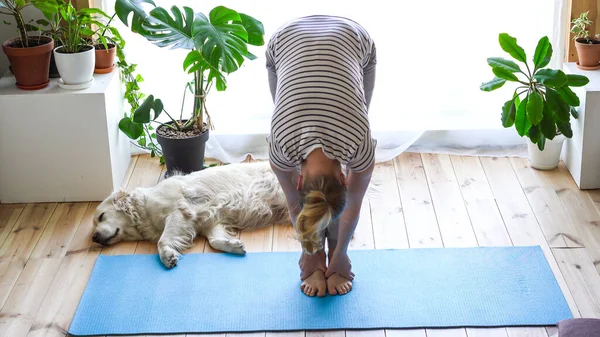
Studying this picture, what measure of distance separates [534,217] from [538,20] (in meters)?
1.04

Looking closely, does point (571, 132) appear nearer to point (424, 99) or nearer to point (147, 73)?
point (424, 99)

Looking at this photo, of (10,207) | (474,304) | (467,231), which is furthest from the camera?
(10,207)

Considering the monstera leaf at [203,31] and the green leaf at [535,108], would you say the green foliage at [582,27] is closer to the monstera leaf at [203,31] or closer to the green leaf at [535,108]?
the green leaf at [535,108]

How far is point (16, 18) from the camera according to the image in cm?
347

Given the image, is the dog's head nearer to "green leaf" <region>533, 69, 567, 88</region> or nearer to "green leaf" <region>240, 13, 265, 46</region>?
"green leaf" <region>240, 13, 265, 46</region>

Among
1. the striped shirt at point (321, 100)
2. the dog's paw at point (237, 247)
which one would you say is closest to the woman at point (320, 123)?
the striped shirt at point (321, 100)

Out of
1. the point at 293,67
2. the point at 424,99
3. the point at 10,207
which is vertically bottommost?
the point at 10,207

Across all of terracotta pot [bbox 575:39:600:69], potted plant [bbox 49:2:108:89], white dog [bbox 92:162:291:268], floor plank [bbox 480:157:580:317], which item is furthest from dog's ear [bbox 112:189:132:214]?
terracotta pot [bbox 575:39:600:69]

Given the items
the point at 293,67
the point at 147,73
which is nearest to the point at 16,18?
the point at 147,73

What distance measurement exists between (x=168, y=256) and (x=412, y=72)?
1.57 metres

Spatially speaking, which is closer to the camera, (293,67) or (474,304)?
(293,67)

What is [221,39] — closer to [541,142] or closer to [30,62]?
[30,62]

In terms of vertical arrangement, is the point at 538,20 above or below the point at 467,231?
above

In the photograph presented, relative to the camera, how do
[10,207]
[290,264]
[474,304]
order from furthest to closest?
[10,207] → [290,264] → [474,304]
